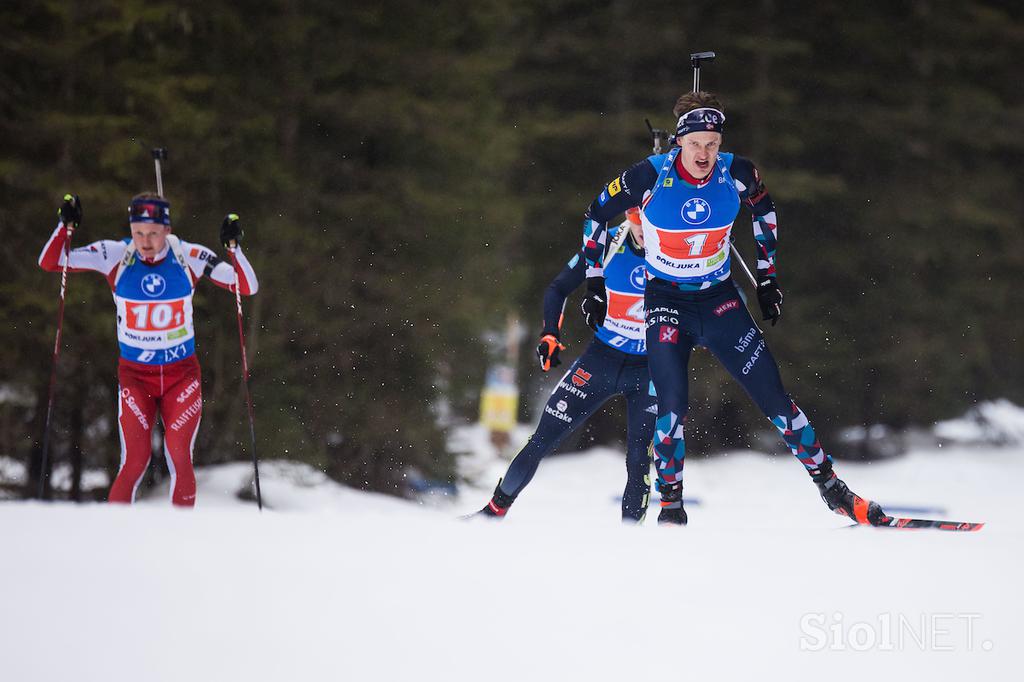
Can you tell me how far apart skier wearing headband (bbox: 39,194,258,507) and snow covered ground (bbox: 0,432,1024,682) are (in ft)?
7.27

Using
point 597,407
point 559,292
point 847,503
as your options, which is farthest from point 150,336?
point 847,503

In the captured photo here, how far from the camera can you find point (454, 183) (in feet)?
53.7

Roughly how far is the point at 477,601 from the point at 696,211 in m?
2.95

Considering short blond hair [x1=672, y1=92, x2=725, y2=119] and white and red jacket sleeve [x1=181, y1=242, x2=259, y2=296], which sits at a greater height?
short blond hair [x1=672, y1=92, x2=725, y2=119]

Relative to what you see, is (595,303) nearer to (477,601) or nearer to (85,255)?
(477,601)

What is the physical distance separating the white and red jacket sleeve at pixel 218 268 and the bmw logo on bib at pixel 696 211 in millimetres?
2928

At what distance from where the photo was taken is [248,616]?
13.1ft

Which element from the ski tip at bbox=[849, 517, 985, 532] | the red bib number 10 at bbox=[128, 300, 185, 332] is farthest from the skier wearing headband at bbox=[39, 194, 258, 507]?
the ski tip at bbox=[849, 517, 985, 532]

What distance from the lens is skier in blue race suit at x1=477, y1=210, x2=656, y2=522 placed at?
23.9 feet

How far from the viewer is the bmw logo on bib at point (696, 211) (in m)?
6.34

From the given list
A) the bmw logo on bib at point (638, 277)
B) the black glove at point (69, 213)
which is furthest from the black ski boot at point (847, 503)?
the black glove at point (69, 213)

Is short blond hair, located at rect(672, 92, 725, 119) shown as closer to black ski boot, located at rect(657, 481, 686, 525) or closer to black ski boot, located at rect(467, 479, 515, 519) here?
black ski boot, located at rect(657, 481, 686, 525)

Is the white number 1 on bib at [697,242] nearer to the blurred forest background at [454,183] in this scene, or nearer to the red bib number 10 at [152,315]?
the red bib number 10 at [152,315]

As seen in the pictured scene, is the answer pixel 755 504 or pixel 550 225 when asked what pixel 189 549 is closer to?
pixel 755 504
